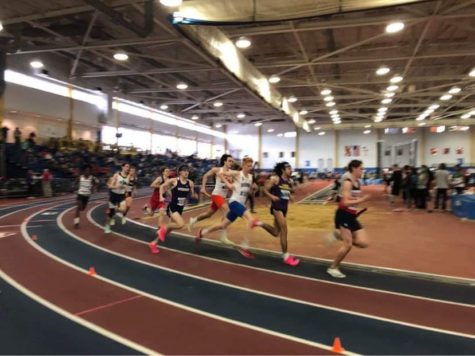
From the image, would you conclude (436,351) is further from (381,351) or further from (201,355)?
(201,355)

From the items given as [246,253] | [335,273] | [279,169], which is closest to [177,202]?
[246,253]

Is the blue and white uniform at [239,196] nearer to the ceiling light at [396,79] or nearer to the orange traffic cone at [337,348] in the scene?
the orange traffic cone at [337,348]

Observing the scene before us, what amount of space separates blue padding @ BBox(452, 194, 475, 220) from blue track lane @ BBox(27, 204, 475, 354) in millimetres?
10949

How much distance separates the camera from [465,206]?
13.7 metres

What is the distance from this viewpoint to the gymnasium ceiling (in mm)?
11648

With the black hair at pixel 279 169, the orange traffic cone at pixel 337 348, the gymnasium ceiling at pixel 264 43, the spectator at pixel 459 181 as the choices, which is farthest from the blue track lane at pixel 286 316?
the spectator at pixel 459 181

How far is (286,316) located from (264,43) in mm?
15520

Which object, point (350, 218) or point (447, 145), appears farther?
point (447, 145)

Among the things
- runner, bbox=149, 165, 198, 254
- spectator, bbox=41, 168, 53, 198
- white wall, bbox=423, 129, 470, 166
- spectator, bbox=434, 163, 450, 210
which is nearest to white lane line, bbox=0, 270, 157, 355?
runner, bbox=149, 165, 198, 254

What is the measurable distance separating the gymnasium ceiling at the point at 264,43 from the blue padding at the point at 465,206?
5.90 m

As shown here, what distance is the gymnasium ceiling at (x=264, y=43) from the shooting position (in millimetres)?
11648

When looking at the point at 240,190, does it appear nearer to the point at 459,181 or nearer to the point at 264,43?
the point at 264,43

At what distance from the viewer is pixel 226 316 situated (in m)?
4.57

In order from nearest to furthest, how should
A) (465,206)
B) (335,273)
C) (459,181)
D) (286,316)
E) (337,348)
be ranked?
(337,348), (286,316), (335,273), (465,206), (459,181)
